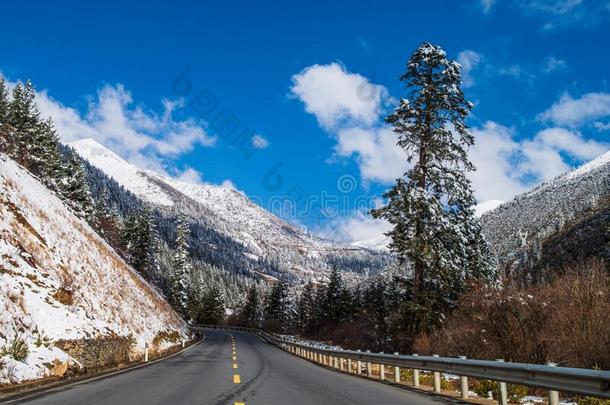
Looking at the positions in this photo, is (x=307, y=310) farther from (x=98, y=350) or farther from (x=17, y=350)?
(x=17, y=350)

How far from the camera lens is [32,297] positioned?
52.4ft

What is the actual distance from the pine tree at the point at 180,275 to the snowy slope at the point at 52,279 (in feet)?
141

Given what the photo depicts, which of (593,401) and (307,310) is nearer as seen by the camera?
(593,401)

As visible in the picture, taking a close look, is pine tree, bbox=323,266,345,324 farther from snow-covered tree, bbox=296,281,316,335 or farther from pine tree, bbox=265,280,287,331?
pine tree, bbox=265,280,287,331

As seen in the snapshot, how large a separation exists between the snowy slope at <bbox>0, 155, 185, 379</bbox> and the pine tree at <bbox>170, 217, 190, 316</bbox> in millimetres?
43027

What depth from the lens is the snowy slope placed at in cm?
1466

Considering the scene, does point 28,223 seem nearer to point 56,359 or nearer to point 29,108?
point 56,359

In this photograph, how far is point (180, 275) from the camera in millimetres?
74812

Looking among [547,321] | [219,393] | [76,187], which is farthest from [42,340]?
[76,187]

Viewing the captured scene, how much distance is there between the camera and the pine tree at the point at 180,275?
72438mm

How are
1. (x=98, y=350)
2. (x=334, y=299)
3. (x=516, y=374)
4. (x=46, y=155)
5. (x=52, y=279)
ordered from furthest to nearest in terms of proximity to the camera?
(x=334, y=299) < (x=46, y=155) < (x=52, y=279) < (x=98, y=350) < (x=516, y=374)

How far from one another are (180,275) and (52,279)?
5760 centimetres

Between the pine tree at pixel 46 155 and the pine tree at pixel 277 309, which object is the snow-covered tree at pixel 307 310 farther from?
the pine tree at pixel 46 155

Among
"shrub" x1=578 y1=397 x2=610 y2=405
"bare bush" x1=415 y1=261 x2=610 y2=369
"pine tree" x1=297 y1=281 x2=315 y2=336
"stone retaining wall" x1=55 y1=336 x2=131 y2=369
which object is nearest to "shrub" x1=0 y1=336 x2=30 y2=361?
"stone retaining wall" x1=55 y1=336 x2=131 y2=369
